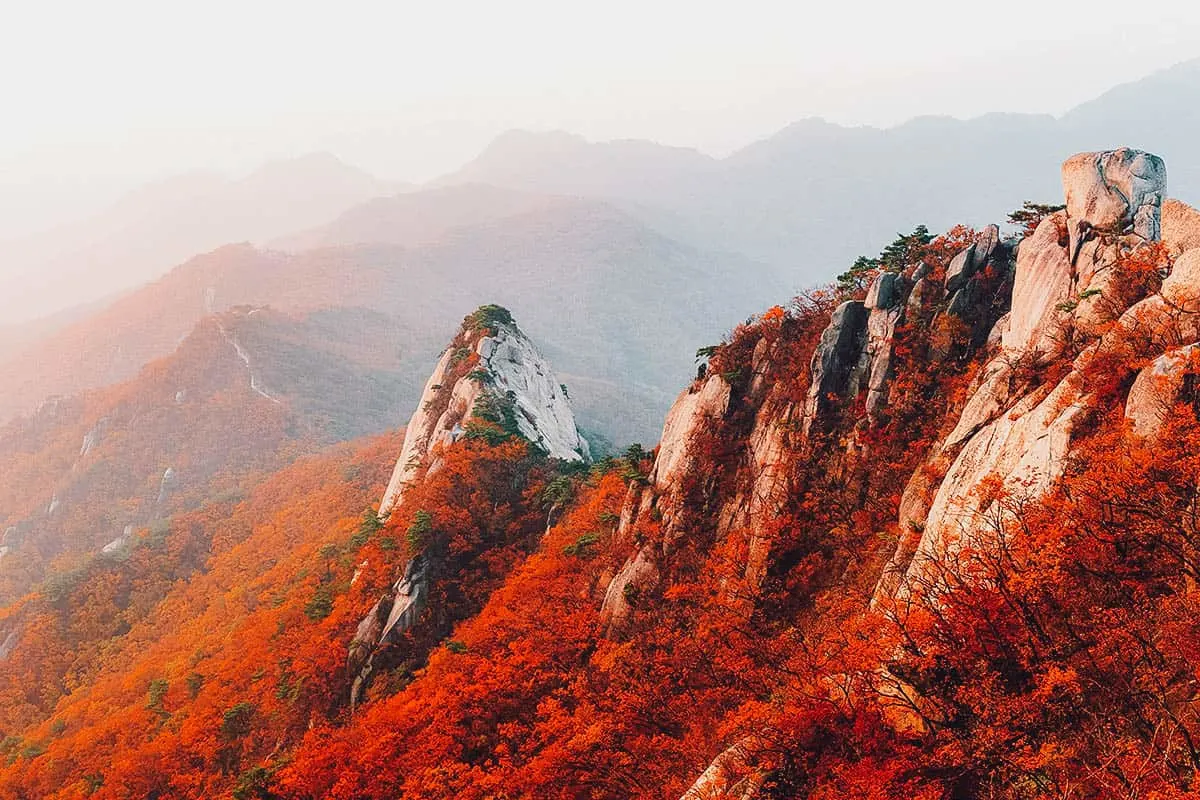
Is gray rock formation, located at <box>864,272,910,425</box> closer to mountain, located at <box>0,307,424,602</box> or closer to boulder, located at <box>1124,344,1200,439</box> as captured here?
boulder, located at <box>1124,344,1200,439</box>

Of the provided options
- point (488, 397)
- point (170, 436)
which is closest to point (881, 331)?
point (488, 397)

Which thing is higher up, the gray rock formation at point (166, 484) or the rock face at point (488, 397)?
the rock face at point (488, 397)

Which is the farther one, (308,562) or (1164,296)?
(308,562)

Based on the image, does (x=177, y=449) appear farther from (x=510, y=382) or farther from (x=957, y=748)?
(x=957, y=748)

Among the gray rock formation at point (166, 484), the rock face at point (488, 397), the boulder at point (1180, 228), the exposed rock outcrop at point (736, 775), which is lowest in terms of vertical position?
the gray rock formation at point (166, 484)

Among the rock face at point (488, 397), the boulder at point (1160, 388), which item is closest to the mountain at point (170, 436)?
the rock face at point (488, 397)

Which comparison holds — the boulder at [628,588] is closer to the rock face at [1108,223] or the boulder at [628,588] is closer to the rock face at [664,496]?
the rock face at [664,496]

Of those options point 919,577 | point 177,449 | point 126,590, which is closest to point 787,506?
point 919,577
